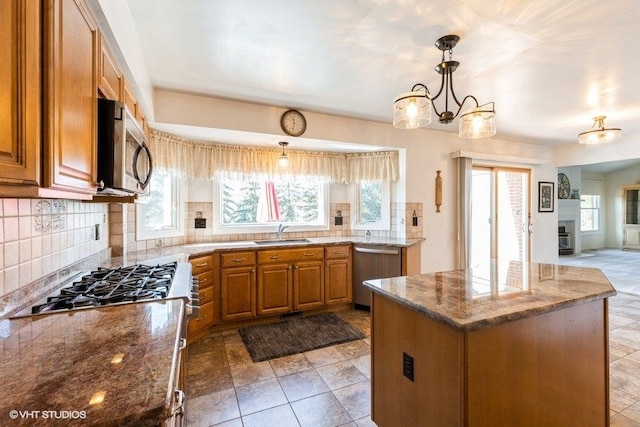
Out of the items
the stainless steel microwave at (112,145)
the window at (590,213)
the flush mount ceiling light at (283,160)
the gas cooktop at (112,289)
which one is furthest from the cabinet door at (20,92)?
the window at (590,213)

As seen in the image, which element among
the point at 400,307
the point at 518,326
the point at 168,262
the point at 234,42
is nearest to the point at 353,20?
the point at 234,42

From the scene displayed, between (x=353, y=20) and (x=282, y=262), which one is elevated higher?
(x=353, y=20)

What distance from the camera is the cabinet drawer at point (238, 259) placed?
3074 millimetres

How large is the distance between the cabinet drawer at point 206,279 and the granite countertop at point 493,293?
184 centimetres

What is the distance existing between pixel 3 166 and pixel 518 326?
1.83m

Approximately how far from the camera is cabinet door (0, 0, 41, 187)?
74 centimetres

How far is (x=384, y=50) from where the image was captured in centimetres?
207

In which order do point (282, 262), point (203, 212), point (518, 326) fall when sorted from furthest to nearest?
1. point (203, 212)
2. point (282, 262)
3. point (518, 326)

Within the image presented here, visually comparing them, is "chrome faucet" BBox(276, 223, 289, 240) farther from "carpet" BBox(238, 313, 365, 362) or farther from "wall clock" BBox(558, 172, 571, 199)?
"wall clock" BBox(558, 172, 571, 199)

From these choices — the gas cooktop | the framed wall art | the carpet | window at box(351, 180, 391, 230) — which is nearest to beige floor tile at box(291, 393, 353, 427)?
the carpet

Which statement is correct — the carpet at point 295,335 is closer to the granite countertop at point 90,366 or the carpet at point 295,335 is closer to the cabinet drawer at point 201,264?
the cabinet drawer at point 201,264

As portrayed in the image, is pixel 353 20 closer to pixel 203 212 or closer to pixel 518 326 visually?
pixel 518 326

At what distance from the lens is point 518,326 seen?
128 cm

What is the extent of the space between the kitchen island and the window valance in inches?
99.3
